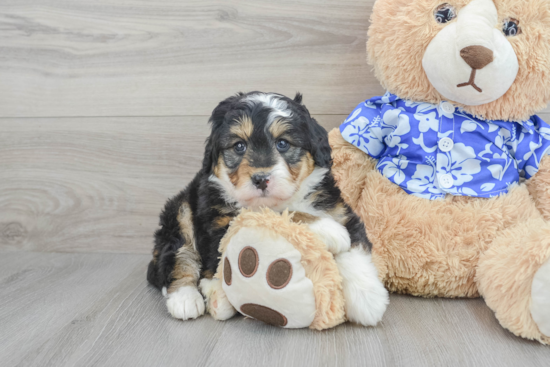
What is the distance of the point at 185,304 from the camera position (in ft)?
5.63

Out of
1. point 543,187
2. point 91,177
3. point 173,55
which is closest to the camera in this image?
point 543,187

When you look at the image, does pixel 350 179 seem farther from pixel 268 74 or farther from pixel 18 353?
pixel 18 353

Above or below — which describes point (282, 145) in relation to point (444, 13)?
below

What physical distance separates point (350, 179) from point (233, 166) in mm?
585

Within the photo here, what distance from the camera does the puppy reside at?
1.52 metres

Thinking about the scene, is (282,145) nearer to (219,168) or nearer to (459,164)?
(219,168)

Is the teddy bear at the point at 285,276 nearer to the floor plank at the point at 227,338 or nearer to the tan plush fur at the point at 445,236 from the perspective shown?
the floor plank at the point at 227,338

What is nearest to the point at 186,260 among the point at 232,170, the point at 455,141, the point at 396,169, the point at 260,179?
the point at 232,170

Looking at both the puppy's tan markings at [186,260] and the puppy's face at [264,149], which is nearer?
the puppy's face at [264,149]

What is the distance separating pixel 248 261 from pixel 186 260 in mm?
519

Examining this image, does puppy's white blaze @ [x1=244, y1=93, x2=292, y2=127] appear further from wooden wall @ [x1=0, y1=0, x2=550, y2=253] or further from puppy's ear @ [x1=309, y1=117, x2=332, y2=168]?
wooden wall @ [x1=0, y1=0, x2=550, y2=253]

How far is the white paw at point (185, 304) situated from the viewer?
1707 millimetres

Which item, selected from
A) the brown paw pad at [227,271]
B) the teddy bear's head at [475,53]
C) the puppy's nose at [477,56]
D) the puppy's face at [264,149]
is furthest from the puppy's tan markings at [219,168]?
the puppy's nose at [477,56]

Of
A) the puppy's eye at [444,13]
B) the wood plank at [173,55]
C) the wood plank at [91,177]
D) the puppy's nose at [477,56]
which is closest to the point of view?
the puppy's nose at [477,56]
